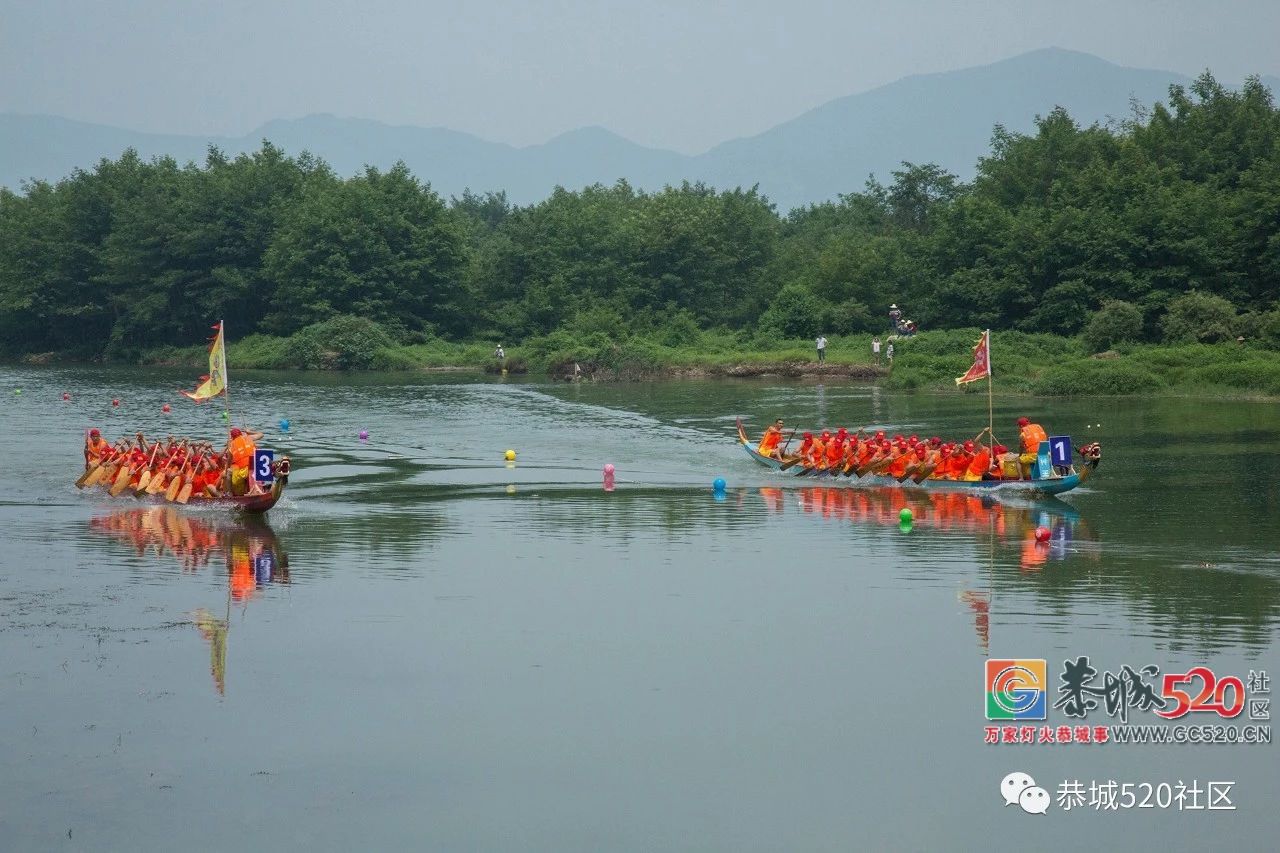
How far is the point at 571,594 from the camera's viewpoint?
770 inches

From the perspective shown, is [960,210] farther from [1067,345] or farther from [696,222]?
[696,222]

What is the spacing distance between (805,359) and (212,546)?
4087cm

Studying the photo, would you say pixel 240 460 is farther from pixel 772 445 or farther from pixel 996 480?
pixel 996 480

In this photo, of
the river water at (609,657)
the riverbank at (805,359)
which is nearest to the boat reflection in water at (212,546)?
the river water at (609,657)

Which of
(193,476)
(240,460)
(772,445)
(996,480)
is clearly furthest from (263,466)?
(996,480)

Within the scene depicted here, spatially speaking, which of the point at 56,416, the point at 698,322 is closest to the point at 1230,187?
the point at 698,322

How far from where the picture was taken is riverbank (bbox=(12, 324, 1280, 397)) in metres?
48.4

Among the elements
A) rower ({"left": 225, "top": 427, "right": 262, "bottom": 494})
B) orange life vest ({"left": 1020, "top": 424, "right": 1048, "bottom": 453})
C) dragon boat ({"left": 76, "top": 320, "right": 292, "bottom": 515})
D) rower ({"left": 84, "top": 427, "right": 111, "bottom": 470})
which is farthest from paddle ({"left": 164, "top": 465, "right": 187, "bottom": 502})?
orange life vest ({"left": 1020, "top": 424, "right": 1048, "bottom": 453})

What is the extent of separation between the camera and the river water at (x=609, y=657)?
12.2m

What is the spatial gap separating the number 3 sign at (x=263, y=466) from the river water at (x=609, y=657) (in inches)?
35.4

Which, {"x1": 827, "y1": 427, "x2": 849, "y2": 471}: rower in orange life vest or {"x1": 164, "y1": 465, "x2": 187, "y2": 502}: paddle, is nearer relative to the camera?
{"x1": 164, "y1": 465, "x2": 187, "y2": 502}: paddle

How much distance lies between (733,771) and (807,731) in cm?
122

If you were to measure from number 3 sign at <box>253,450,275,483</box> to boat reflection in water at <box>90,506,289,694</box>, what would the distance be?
781 mm

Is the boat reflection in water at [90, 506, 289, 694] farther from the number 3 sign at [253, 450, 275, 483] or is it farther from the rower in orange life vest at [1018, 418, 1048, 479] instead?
the rower in orange life vest at [1018, 418, 1048, 479]
